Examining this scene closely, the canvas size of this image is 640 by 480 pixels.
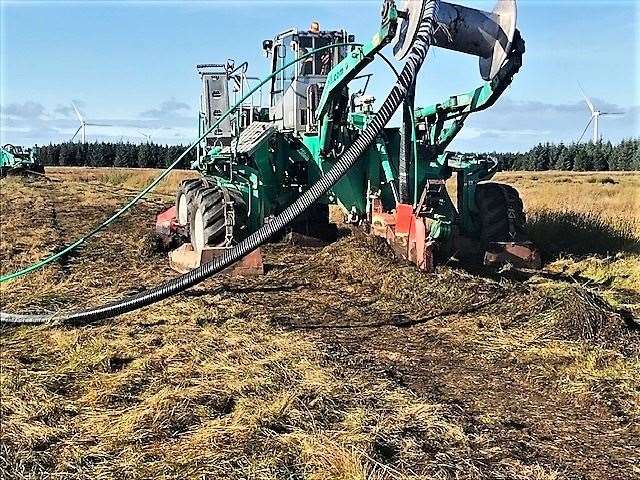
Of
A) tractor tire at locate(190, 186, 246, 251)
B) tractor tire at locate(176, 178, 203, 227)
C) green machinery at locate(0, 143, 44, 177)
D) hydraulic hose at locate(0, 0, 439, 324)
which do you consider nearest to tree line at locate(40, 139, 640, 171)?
green machinery at locate(0, 143, 44, 177)

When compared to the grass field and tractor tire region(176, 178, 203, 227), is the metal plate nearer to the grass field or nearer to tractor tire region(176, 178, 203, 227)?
the grass field

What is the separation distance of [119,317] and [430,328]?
2.79 metres

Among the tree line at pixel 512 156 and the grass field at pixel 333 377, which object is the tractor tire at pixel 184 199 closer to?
the grass field at pixel 333 377

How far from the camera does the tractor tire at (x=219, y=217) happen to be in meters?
9.80

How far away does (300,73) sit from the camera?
11.2 m

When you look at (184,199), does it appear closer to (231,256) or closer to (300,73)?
(300,73)

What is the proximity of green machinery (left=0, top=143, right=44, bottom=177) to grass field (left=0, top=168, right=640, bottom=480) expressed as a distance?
22.6 m

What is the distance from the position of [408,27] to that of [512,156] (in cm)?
5367

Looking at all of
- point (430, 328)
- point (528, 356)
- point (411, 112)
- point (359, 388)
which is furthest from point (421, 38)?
point (359, 388)

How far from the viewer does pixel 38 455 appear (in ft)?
13.9

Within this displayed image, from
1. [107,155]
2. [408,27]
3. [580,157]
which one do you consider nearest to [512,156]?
[580,157]

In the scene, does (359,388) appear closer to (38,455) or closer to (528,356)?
(528,356)

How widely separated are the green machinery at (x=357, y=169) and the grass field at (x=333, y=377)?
0.78 metres

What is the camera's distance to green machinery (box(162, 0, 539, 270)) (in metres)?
8.88
